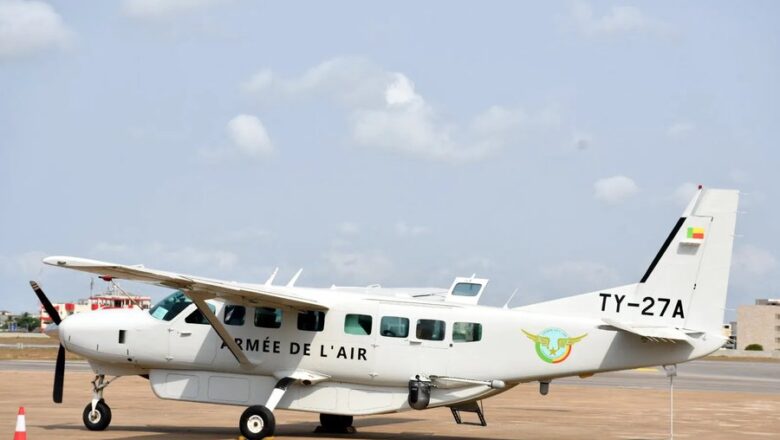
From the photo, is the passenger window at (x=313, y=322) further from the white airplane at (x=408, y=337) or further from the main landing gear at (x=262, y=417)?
the main landing gear at (x=262, y=417)

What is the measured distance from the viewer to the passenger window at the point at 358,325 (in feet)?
68.4

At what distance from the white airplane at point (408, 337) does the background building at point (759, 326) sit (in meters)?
140

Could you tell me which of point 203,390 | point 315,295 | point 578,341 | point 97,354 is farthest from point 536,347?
point 97,354

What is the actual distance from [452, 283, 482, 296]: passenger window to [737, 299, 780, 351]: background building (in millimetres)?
139729

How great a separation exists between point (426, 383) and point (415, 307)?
54.3 inches

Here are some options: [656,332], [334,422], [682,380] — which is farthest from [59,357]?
[682,380]

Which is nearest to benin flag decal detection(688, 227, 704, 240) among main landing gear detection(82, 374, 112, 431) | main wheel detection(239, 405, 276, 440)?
main wheel detection(239, 405, 276, 440)

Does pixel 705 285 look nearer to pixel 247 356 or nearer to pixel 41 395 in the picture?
pixel 247 356

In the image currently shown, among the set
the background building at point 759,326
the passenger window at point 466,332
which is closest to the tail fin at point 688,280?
the passenger window at point 466,332

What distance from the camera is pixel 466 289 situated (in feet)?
69.3

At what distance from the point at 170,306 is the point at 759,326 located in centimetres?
14507

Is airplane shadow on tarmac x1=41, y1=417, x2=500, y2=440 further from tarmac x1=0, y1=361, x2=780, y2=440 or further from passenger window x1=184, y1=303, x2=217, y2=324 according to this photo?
passenger window x1=184, y1=303, x2=217, y2=324

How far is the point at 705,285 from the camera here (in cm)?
1986

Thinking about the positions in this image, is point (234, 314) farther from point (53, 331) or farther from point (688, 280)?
point (688, 280)
